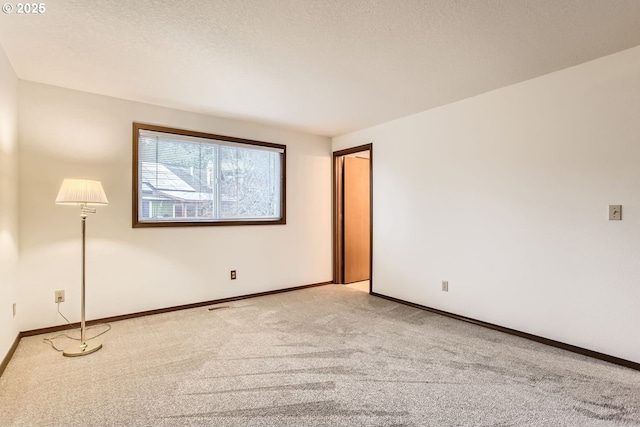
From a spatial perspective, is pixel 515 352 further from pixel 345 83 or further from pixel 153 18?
pixel 153 18

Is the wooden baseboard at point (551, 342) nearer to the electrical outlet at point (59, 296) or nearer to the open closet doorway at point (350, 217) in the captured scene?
the open closet doorway at point (350, 217)

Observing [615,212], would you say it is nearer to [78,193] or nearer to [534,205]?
[534,205]

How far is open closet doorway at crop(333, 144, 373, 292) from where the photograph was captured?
5023 mm

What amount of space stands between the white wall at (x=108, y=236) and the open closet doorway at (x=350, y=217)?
3.47 feet

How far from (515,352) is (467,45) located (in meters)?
2.38

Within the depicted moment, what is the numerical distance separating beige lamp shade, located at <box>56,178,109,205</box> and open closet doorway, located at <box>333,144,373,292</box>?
126 inches

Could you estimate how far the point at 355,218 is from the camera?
17.1 feet

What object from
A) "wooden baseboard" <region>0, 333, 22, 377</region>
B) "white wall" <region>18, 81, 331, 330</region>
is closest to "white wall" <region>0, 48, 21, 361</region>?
"wooden baseboard" <region>0, 333, 22, 377</region>

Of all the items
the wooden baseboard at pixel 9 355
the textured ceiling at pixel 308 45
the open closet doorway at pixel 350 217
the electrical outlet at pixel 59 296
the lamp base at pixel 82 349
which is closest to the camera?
the textured ceiling at pixel 308 45

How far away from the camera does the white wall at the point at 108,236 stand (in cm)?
291

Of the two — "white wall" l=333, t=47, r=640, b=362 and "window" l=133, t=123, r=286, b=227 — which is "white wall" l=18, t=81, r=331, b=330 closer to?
"window" l=133, t=123, r=286, b=227

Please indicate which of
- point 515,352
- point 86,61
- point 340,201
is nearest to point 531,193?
point 515,352

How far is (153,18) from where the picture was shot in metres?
1.96

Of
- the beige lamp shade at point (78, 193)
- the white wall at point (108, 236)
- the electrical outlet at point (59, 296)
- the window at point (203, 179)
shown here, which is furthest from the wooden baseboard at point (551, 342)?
the electrical outlet at point (59, 296)
